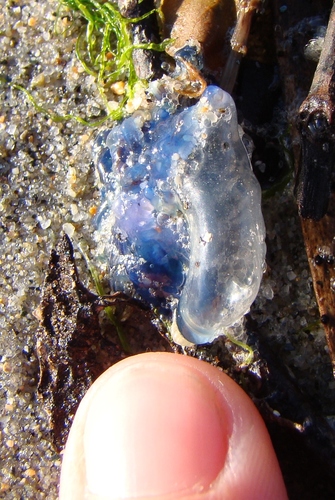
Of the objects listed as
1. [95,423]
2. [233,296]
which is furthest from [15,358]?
[233,296]

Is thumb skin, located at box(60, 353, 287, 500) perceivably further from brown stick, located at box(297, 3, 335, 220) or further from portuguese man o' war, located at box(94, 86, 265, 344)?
brown stick, located at box(297, 3, 335, 220)

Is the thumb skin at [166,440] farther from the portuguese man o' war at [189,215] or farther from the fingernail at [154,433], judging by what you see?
the portuguese man o' war at [189,215]

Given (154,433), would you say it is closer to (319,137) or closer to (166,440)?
(166,440)

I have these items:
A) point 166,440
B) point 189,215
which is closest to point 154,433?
point 166,440

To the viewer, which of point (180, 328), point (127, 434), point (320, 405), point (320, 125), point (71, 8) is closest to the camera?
point (127, 434)

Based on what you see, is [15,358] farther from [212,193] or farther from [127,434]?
[212,193]

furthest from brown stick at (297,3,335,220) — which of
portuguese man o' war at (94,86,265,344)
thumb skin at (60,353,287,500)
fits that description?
thumb skin at (60,353,287,500)

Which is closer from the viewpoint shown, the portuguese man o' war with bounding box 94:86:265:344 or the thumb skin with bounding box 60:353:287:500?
the thumb skin with bounding box 60:353:287:500
